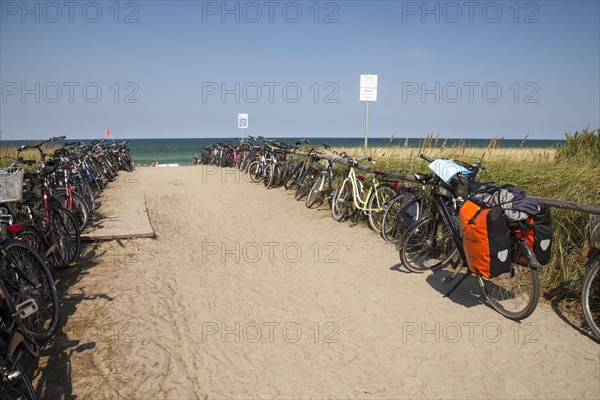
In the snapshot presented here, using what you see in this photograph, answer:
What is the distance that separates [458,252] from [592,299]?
133cm

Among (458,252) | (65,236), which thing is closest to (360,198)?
(458,252)

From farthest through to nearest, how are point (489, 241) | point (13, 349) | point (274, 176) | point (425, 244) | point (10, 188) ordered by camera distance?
point (274, 176) → point (425, 244) → point (489, 241) → point (10, 188) → point (13, 349)

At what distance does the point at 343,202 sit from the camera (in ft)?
25.6

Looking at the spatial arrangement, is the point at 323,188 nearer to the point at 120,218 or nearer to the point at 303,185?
the point at 303,185

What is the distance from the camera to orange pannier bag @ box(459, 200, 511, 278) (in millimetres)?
3537

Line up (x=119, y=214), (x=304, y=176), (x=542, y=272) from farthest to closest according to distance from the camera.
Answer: (x=304, y=176)
(x=119, y=214)
(x=542, y=272)

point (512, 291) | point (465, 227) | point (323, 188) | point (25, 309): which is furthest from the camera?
point (323, 188)

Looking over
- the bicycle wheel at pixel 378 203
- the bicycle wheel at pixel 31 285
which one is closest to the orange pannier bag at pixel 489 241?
the bicycle wheel at pixel 378 203

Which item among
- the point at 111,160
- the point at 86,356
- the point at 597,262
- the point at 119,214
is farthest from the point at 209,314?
the point at 111,160

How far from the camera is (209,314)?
4.11m

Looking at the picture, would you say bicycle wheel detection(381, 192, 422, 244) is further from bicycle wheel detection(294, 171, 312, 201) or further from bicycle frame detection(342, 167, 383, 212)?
bicycle wheel detection(294, 171, 312, 201)

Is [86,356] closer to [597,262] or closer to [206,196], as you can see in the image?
[597,262]

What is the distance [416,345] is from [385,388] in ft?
2.32

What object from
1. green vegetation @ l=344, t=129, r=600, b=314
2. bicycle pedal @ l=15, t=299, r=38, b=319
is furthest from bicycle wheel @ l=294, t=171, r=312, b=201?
bicycle pedal @ l=15, t=299, r=38, b=319
